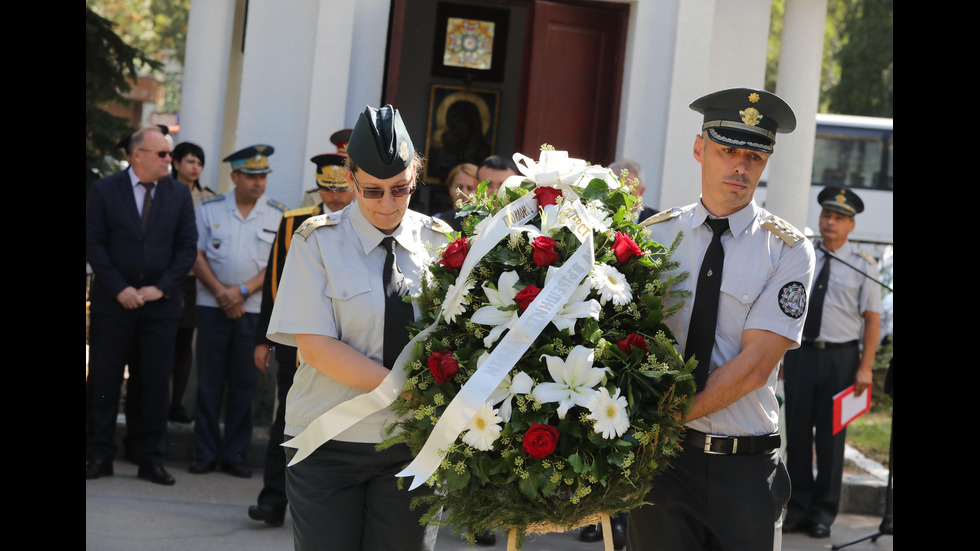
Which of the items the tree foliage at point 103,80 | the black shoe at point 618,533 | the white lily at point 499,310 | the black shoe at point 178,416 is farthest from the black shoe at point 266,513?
the tree foliage at point 103,80

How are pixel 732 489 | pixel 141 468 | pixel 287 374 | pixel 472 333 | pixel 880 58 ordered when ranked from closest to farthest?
pixel 472 333, pixel 732 489, pixel 287 374, pixel 141 468, pixel 880 58

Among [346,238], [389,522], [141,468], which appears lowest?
[141,468]

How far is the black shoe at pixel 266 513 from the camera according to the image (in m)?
6.35

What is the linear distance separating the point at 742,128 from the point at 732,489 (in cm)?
120

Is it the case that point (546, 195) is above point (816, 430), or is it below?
above

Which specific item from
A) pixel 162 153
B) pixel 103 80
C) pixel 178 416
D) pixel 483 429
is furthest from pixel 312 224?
pixel 103 80

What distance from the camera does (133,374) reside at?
7.45 meters

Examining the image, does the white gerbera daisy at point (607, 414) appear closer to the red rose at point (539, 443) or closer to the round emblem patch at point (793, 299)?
the red rose at point (539, 443)

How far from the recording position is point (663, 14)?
8570 millimetres

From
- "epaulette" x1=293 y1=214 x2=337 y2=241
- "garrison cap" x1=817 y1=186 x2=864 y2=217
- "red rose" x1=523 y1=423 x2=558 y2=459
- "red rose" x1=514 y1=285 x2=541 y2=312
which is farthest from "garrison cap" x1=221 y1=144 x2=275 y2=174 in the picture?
"red rose" x1=523 y1=423 x2=558 y2=459

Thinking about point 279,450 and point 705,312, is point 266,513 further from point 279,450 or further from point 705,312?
point 705,312

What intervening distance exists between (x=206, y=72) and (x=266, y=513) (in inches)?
164
